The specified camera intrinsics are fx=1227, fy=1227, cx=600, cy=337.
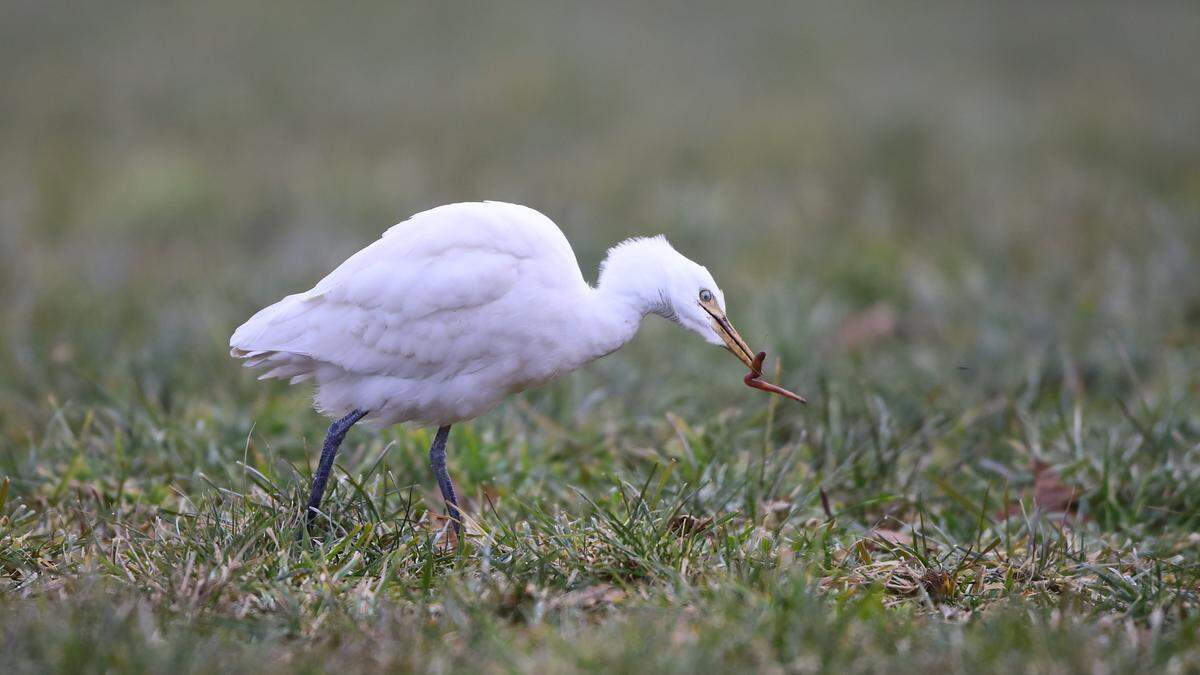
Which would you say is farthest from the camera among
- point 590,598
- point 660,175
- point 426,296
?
point 660,175

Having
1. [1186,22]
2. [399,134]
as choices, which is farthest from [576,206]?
[1186,22]

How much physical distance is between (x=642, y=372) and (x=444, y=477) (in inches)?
83.2

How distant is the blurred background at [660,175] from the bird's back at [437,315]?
57.2 inches

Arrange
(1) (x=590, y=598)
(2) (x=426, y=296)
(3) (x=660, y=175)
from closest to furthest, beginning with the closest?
(1) (x=590, y=598) → (2) (x=426, y=296) → (3) (x=660, y=175)

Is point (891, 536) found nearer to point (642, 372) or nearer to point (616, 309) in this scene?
point (616, 309)

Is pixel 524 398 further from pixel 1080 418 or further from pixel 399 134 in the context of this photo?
pixel 399 134

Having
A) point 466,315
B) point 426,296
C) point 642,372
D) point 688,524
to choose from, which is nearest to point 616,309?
point 466,315

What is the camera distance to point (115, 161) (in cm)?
1083

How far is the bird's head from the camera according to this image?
4008 millimetres

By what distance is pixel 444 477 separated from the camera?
4.22m

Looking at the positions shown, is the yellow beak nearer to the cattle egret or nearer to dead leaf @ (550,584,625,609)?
the cattle egret

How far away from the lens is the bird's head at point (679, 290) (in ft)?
13.1

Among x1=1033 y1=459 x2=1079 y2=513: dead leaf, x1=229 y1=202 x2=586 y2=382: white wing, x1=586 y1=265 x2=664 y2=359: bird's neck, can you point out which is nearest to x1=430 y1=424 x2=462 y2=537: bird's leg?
x1=229 y1=202 x2=586 y2=382: white wing

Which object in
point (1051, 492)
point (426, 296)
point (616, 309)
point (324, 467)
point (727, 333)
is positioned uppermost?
point (426, 296)
